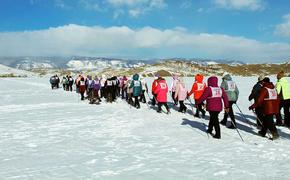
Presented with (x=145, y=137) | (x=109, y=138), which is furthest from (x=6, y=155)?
(x=145, y=137)

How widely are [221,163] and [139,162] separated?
74.4 inches

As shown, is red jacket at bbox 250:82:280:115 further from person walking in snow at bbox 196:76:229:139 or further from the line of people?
person walking in snow at bbox 196:76:229:139

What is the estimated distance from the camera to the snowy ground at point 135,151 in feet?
25.4

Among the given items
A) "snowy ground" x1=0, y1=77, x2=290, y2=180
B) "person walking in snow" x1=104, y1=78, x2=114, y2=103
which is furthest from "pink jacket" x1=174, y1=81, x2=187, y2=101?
"person walking in snow" x1=104, y1=78, x2=114, y2=103

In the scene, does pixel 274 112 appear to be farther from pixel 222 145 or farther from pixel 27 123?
pixel 27 123

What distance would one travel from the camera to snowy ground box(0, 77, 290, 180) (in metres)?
7.75

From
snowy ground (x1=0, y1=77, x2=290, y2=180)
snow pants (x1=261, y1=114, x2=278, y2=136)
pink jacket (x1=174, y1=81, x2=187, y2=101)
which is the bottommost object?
snowy ground (x1=0, y1=77, x2=290, y2=180)

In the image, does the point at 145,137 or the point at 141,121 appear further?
the point at 141,121

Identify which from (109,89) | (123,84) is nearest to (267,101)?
(109,89)

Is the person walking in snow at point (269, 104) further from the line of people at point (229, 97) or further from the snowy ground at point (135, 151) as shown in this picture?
the snowy ground at point (135, 151)

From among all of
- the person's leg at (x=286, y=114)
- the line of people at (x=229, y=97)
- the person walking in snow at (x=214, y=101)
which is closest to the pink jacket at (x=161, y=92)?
the line of people at (x=229, y=97)

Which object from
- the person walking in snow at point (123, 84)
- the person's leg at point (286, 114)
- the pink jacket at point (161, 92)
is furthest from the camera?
the person walking in snow at point (123, 84)

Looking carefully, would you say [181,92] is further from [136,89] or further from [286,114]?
[286,114]

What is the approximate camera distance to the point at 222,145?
10.5 m
